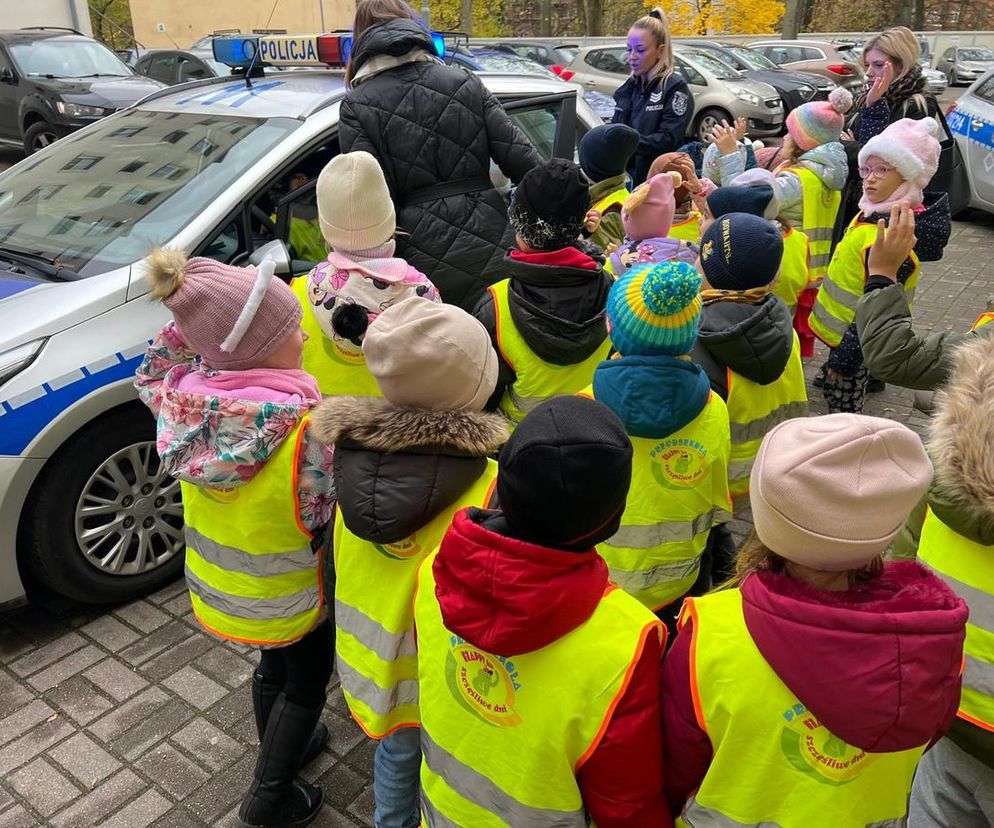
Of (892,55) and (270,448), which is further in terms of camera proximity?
(892,55)

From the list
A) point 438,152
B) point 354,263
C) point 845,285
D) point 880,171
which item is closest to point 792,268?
point 845,285

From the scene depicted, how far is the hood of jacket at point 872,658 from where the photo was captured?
1.24 metres

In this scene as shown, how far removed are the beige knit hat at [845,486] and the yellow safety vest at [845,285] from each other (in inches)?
115

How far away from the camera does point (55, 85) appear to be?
1159 cm

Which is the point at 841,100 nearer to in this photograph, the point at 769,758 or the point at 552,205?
A: the point at 552,205

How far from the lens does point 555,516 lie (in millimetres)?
1368

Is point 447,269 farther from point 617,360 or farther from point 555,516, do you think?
point 555,516

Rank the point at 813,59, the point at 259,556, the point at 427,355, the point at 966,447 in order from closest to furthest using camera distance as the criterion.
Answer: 1. the point at 966,447
2. the point at 427,355
3. the point at 259,556
4. the point at 813,59

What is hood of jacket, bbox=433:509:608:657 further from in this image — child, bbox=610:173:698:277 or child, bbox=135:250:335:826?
child, bbox=610:173:698:277

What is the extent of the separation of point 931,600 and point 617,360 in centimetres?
115

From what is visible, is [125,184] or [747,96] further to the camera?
[747,96]

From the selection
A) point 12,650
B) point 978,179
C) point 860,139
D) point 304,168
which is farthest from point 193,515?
point 978,179

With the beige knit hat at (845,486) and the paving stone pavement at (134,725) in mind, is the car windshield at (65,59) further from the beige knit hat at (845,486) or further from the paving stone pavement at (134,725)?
the beige knit hat at (845,486)

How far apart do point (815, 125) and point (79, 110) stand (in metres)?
9.62
